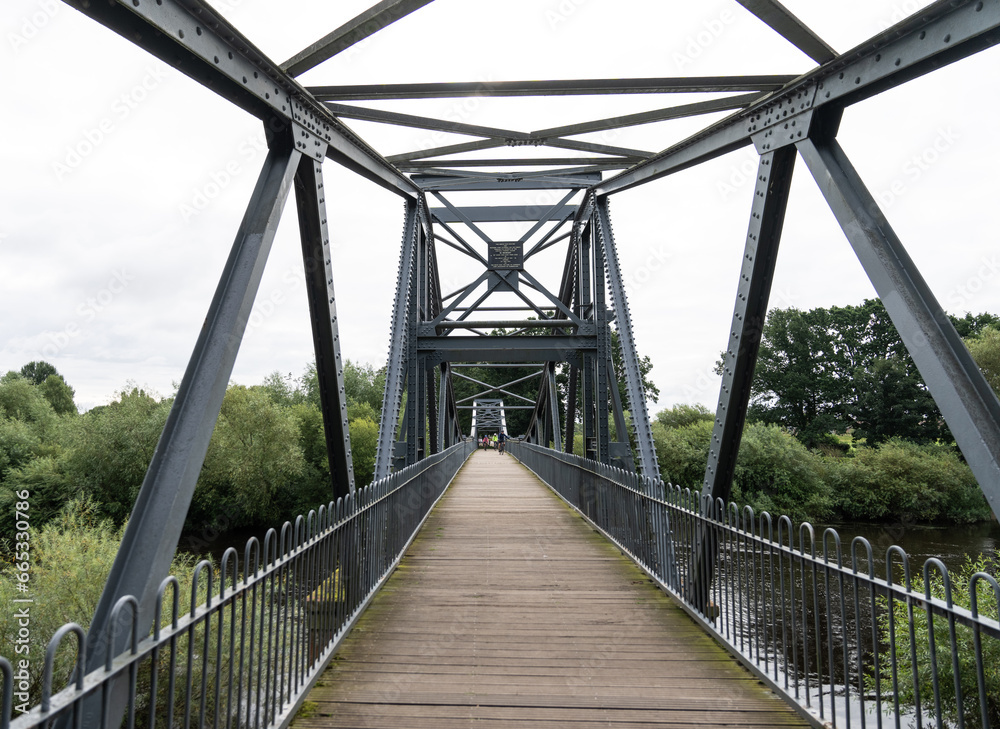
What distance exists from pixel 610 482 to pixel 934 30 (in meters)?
6.16

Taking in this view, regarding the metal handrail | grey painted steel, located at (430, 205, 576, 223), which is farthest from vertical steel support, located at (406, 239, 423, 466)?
the metal handrail

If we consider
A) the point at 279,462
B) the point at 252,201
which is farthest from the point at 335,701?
the point at 279,462

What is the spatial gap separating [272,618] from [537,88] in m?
4.85

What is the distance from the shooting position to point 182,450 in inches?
121

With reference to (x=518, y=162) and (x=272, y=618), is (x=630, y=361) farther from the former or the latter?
(x=272, y=618)

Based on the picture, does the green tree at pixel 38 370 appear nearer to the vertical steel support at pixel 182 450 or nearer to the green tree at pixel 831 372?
the green tree at pixel 831 372

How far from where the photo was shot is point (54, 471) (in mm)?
26516

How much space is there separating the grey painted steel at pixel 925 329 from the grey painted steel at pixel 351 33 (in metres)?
3.23

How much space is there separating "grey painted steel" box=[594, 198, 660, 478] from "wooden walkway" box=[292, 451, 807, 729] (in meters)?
1.60

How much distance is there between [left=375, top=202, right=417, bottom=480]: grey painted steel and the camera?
342 inches

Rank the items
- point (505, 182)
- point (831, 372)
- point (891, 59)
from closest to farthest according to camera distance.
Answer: point (891, 59), point (505, 182), point (831, 372)

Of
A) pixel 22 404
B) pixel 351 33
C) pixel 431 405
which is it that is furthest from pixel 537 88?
pixel 22 404

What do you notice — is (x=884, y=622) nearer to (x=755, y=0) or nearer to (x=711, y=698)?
(x=711, y=698)

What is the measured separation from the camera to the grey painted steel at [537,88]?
216 inches
